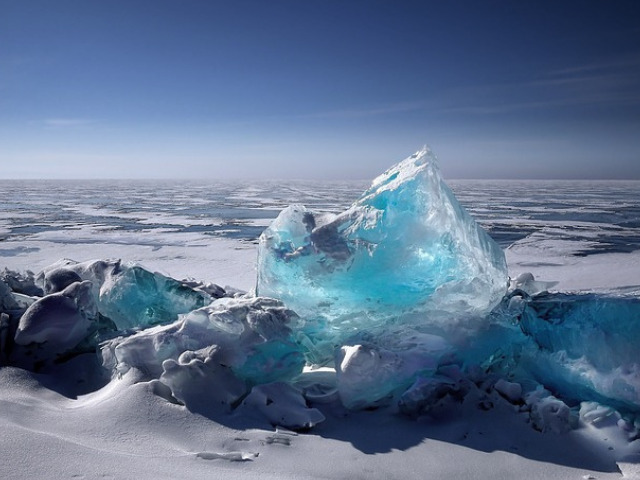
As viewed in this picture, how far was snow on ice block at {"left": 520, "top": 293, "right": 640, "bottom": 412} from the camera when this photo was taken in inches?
94.0

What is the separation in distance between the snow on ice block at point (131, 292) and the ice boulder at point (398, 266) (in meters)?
1.08

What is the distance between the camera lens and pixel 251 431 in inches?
83.5

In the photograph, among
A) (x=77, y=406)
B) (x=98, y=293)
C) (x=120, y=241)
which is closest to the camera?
(x=77, y=406)

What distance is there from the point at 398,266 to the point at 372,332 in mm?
484

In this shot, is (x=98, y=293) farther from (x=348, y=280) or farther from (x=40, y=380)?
(x=348, y=280)

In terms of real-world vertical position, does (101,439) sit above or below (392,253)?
below

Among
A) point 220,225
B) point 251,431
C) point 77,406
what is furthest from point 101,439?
point 220,225

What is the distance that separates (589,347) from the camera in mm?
2631

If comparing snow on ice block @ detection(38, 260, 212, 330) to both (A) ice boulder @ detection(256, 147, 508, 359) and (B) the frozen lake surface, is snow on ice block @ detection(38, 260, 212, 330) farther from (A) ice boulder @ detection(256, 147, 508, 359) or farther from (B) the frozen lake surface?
(B) the frozen lake surface

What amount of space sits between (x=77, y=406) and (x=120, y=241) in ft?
24.9

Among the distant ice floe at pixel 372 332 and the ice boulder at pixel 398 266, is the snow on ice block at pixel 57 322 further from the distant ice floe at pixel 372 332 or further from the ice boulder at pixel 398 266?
the ice boulder at pixel 398 266

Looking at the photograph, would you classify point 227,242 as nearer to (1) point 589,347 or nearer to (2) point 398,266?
(2) point 398,266

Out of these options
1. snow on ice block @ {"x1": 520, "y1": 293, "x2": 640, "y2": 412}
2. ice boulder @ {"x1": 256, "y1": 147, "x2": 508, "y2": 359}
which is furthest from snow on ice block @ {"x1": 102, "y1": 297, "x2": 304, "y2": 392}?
snow on ice block @ {"x1": 520, "y1": 293, "x2": 640, "y2": 412}

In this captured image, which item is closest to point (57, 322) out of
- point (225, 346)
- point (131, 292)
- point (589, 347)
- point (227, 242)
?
point (131, 292)
